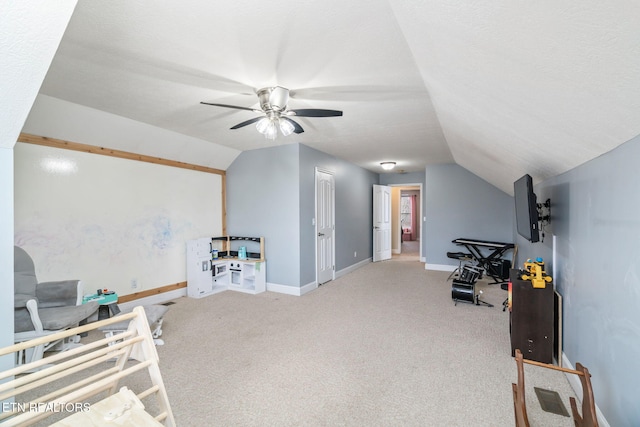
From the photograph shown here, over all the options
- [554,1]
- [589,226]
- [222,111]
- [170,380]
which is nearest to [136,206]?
[222,111]

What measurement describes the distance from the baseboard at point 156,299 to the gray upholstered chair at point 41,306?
93 centimetres

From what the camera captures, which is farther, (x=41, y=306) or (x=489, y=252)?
(x=489, y=252)

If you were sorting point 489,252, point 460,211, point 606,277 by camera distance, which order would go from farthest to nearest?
1. point 460,211
2. point 489,252
3. point 606,277

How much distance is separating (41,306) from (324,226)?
3911 mm

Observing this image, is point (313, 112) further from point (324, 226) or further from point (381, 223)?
point (381, 223)

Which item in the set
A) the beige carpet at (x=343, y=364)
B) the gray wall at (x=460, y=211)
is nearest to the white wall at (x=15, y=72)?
the beige carpet at (x=343, y=364)

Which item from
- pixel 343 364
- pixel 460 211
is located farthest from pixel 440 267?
pixel 343 364

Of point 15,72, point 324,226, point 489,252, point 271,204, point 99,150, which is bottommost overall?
point 489,252

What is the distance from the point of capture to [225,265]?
514cm

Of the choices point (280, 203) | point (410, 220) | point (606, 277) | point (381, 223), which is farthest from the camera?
point (410, 220)

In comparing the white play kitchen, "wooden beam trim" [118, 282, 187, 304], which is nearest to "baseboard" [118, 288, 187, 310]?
"wooden beam trim" [118, 282, 187, 304]

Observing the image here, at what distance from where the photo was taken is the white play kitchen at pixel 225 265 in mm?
4652

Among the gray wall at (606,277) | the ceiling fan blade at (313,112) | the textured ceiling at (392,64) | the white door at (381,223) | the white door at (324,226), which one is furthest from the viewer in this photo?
the white door at (381,223)

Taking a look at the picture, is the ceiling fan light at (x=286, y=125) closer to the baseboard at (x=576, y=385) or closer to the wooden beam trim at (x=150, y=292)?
the baseboard at (x=576, y=385)
